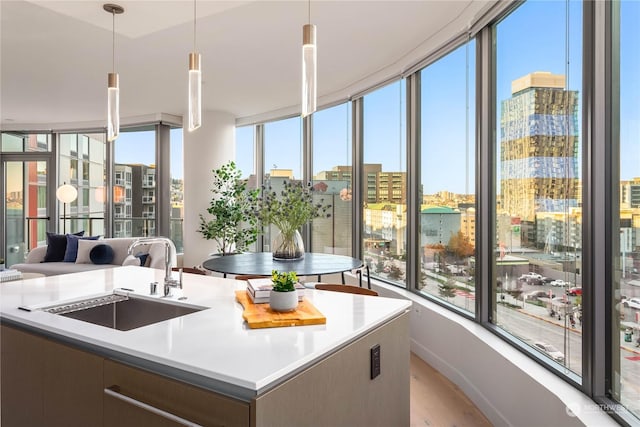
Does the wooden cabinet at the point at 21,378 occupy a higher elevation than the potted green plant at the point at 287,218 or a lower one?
lower

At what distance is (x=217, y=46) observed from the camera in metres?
3.80

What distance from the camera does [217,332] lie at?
1.35m

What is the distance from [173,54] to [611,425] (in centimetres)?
418

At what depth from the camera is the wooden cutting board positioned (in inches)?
55.6

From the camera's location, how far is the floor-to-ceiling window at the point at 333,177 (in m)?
5.13

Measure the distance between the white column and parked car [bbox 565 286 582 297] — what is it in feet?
17.0

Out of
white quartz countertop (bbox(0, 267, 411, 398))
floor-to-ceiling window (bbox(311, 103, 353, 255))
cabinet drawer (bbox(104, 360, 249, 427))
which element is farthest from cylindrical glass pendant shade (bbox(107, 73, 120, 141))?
floor-to-ceiling window (bbox(311, 103, 353, 255))

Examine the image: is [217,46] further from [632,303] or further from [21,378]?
[632,303]

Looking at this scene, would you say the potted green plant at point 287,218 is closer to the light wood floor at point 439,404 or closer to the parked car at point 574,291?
the light wood floor at point 439,404

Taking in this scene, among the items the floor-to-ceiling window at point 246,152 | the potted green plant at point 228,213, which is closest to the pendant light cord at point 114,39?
the potted green plant at point 228,213

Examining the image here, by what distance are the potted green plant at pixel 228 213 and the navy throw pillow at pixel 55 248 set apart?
1.84m

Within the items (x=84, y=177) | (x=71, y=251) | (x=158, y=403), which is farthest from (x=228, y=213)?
(x=158, y=403)

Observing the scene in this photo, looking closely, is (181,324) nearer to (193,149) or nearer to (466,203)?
(466,203)

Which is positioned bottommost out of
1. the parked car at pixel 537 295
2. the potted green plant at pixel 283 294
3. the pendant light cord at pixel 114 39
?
the parked car at pixel 537 295
